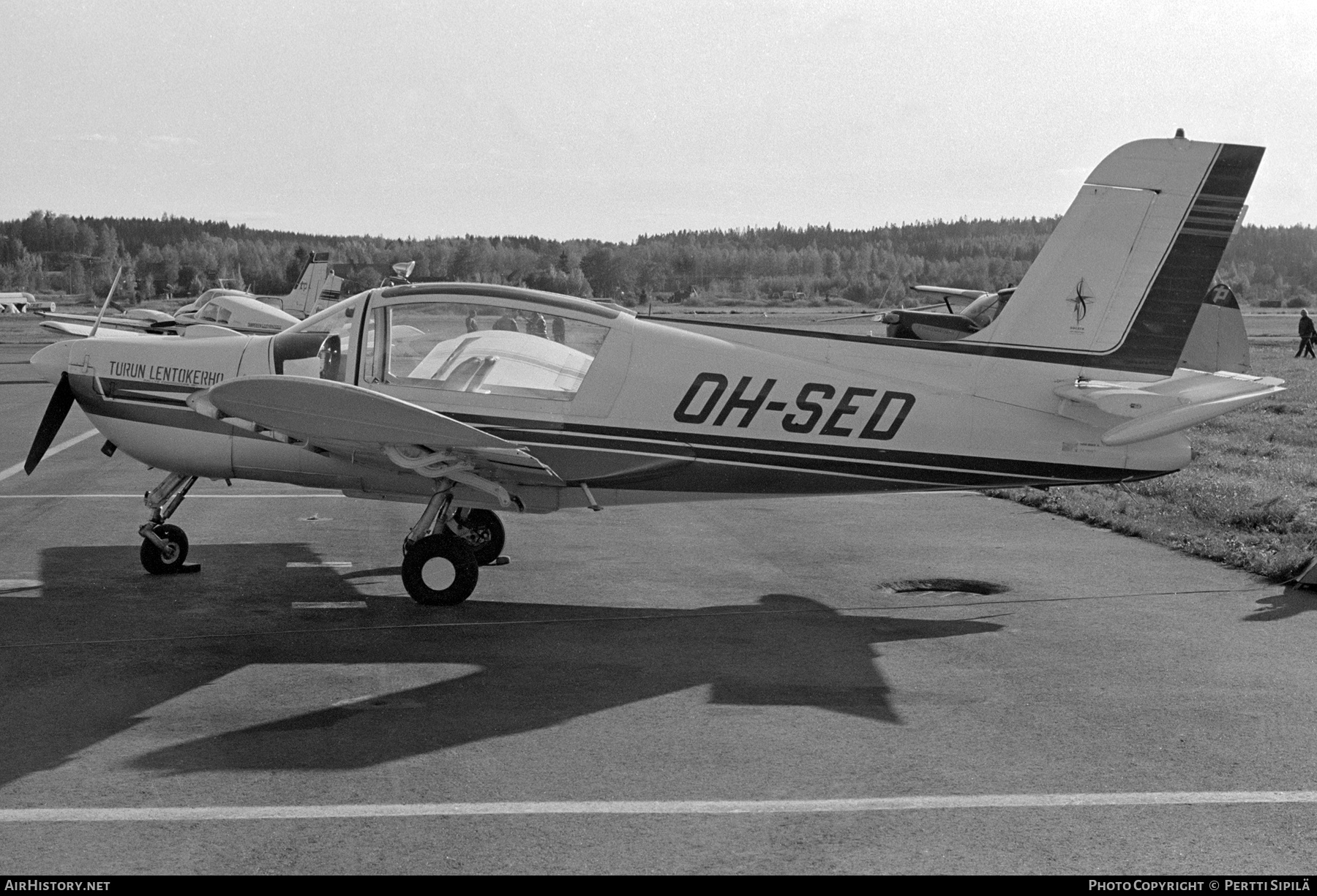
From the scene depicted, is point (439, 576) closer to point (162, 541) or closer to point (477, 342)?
point (477, 342)

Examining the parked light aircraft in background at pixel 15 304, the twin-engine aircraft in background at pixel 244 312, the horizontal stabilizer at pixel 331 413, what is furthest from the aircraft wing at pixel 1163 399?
the parked light aircraft in background at pixel 15 304

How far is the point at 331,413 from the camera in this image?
744 centimetres

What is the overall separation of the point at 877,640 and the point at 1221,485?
6881 mm

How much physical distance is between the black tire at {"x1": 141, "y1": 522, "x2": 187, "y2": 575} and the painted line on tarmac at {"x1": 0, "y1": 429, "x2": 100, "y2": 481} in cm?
375

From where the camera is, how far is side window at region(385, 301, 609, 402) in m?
8.45

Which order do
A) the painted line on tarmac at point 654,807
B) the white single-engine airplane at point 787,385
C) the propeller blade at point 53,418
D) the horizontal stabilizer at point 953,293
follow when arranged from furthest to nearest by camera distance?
the horizontal stabilizer at point 953,293 < the propeller blade at point 53,418 < the white single-engine airplane at point 787,385 < the painted line on tarmac at point 654,807

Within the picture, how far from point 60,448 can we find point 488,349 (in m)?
10.9

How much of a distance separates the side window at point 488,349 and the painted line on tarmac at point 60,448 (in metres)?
5.22

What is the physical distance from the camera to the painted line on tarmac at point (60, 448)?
1408 centimetres

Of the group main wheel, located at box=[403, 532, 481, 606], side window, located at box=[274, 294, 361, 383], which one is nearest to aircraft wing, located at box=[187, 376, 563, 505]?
main wheel, located at box=[403, 532, 481, 606]

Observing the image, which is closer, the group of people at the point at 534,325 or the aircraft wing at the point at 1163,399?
the aircraft wing at the point at 1163,399

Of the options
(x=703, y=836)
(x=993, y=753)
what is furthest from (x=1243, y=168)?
(x=703, y=836)

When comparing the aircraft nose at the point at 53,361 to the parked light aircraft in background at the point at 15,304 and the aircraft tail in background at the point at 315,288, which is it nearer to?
the aircraft tail in background at the point at 315,288

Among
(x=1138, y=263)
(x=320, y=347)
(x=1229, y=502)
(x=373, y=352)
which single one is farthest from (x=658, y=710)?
(x=1229, y=502)
